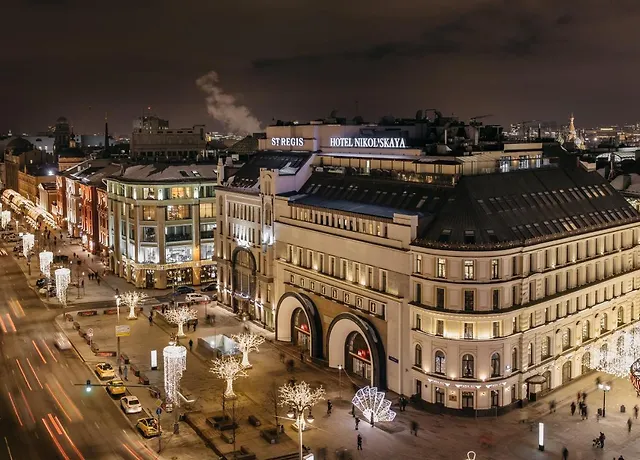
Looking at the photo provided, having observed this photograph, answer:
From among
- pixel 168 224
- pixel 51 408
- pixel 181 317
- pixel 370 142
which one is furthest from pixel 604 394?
pixel 168 224

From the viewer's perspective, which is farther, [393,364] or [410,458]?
[393,364]

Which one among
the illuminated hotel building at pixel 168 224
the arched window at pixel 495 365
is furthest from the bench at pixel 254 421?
the illuminated hotel building at pixel 168 224

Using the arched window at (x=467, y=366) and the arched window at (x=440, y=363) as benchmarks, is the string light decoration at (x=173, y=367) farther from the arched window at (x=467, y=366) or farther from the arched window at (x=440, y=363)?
the arched window at (x=467, y=366)

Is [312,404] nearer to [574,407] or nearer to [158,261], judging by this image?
[574,407]

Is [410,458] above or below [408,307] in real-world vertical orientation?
below

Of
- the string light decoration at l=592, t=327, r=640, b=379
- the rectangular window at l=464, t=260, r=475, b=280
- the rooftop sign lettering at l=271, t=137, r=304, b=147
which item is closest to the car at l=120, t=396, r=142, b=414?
the rectangular window at l=464, t=260, r=475, b=280

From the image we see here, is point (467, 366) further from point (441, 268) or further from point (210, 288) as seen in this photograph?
point (210, 288)

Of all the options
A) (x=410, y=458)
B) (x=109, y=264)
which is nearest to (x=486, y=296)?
(x=410, y=458)
